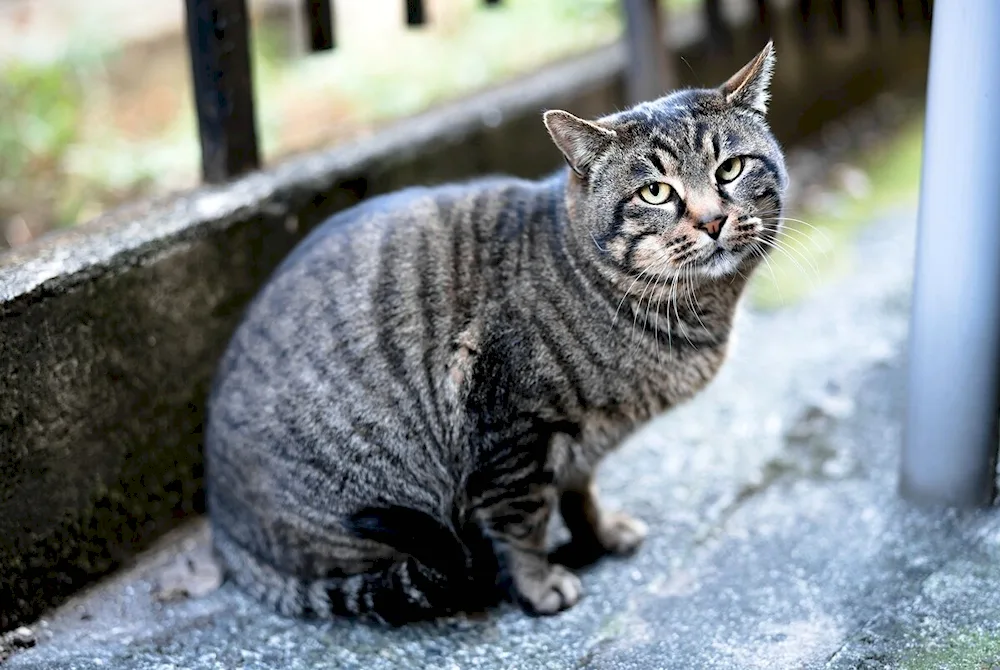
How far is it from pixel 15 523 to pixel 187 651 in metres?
0.53

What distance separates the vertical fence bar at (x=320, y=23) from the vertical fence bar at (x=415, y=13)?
0.89 ft

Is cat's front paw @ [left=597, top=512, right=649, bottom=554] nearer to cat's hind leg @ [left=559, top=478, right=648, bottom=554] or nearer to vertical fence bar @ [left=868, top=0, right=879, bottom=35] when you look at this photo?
cat's hind leg @ [left=559, top=478, right=648, bottom=554]

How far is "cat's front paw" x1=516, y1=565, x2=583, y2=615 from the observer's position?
2773 millimetres

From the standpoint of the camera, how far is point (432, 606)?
2682 millimetres

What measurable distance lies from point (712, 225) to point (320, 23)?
5.41ft

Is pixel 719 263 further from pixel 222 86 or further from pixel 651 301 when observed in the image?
pixel 222 86

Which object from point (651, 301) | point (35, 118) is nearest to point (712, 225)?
point (651, 301)

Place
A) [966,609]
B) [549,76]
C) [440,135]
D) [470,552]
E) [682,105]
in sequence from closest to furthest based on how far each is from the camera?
[966,609] < [682,105] < [470,552] < [440,135] < [549,76]

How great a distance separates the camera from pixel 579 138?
256 cm

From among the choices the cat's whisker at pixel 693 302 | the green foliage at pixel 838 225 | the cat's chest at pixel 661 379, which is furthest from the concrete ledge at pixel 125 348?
the green foliage at pixel 838 225

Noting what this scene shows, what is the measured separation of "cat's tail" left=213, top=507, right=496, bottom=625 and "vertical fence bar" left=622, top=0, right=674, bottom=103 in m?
2.29

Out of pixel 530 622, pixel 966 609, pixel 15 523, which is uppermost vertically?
pixel 15 523

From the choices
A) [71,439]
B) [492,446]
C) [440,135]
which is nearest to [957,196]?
[492,446]

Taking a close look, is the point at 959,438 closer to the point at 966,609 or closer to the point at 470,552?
the point at 966,609
